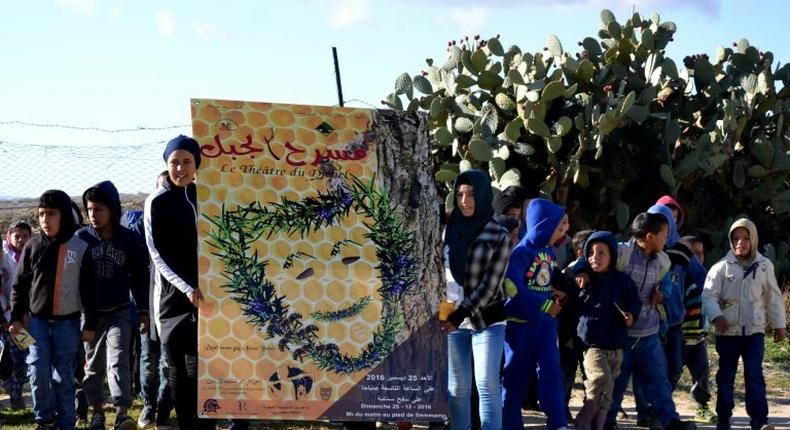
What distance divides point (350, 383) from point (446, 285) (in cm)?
81

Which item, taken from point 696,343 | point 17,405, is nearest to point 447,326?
point 696,343

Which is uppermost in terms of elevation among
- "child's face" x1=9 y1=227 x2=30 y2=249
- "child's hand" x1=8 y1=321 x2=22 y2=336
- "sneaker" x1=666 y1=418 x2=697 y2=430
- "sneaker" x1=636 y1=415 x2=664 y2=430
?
"child's face" x1=9 y1=227 x2=30 y2=249

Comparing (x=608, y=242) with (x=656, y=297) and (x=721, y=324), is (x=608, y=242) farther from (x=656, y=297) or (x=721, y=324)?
(x=721, y=324)

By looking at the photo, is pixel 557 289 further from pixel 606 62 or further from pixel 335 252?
pixel 606 62

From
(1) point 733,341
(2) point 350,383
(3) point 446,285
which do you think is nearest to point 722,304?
(1) point 733,341

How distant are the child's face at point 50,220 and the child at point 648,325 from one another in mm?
3766

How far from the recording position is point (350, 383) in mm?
6891

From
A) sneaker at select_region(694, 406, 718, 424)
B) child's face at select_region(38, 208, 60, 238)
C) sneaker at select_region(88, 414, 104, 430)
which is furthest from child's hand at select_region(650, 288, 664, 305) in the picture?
child's face at select_region(38, 208, 60, 238)

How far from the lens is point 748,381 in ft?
28.9

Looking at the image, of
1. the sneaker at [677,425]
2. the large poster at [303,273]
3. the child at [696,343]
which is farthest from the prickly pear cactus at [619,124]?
the large poster at [303,273]

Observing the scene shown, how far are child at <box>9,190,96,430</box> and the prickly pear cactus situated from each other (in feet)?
17.3

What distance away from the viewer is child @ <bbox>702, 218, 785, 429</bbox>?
8750mm

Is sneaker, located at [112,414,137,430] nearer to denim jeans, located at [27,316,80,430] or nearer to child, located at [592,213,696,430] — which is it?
denim jeans, located at [27,316,80,430]

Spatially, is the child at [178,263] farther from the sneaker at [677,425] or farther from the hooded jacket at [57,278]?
the sneaker at [677,425]
